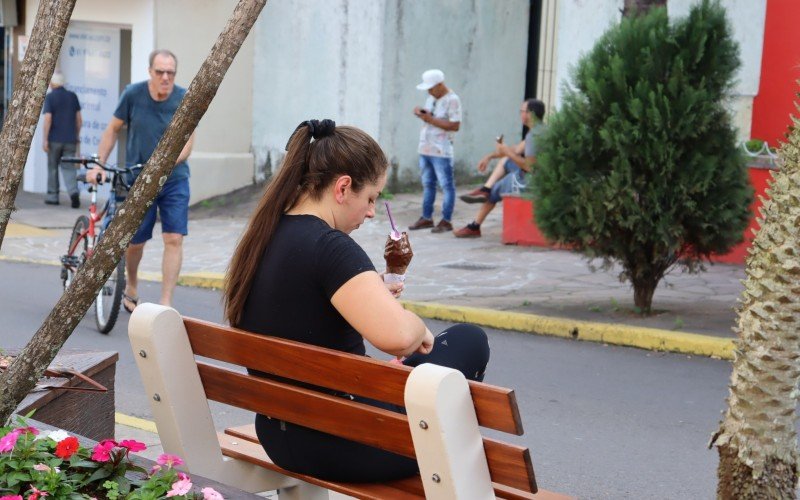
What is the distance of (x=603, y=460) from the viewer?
5.57 meters

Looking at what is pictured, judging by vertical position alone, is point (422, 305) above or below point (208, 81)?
below

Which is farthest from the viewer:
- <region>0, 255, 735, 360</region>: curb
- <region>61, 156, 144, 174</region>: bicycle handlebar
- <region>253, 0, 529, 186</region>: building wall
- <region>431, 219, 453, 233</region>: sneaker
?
<region>253, 0, 529, 186</region>: building wall

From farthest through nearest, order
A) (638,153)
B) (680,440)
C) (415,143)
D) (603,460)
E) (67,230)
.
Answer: (415,143), (67,230), (638,153), (680,440), (603,460)

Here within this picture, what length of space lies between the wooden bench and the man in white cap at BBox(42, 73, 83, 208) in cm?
1311

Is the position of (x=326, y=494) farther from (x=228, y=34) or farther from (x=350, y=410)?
(x=228, y=34)

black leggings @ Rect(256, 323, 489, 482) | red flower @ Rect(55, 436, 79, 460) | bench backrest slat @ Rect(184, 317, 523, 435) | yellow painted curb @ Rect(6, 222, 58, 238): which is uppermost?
bench backrest slat @ Rect(184, 317, 523, 435)

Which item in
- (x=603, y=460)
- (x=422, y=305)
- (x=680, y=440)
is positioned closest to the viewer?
(x=603, y=460)

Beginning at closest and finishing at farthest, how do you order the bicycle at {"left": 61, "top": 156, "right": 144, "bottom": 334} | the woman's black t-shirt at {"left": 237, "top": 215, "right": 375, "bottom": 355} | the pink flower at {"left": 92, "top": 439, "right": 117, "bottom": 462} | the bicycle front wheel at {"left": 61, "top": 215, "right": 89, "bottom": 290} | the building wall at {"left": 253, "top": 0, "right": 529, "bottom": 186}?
the pink flower at {"left": 92, "top": 439, "right": 117, "bottom": 462} < the woman's black t-shirt at {"left": 237, "top": 215, "right": 375, "bottom": 355} < the bicycle at {"left": 61, "top": 156, "right": 144, "bottom": 334} < the bicycle front wheel at {"left": 61, "top": 215, "right": 89, "bottom": 290} < the building wall at {"left": 253, "top": 0, "right": 529, "bottom": 186}

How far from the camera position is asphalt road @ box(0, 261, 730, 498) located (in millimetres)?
5348

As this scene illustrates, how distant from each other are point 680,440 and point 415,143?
10551 millimetres

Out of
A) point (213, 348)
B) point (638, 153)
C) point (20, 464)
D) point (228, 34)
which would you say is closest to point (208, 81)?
point (228, 34)

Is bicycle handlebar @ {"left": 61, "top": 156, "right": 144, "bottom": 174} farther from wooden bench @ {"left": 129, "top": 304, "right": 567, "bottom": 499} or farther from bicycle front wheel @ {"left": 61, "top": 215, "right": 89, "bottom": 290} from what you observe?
wooden bench @ {"left": 129, "top": 304, "right": 567, "bottom": 499}

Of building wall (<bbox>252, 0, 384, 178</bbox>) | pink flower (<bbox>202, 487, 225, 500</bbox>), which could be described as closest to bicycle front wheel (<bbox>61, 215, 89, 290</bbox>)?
pink flower (<bbox>202, 487, 225, 500</bbox>)

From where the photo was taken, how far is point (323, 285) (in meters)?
3.41
